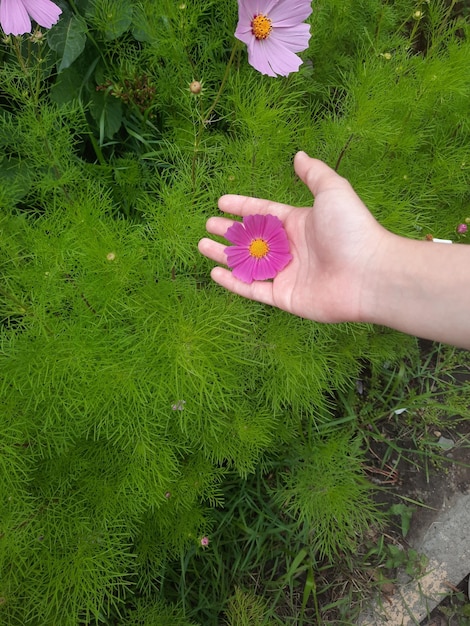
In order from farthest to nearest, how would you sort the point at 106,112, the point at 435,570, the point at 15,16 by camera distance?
the point at 435,570 < the point at 106,112 < the point at 15,16

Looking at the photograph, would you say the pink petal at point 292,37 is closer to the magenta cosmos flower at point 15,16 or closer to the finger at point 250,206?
the finger at point 250,206

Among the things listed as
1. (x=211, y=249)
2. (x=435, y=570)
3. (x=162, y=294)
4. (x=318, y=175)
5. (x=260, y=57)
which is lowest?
(x=435, y=570)

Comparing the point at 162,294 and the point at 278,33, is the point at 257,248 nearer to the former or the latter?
the point at 162,294

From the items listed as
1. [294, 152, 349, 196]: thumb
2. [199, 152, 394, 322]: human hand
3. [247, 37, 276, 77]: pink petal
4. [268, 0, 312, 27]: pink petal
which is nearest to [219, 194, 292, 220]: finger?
[199, 152, 394, 322]: human hand

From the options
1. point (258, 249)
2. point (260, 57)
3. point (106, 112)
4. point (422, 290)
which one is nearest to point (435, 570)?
point (422, 290)

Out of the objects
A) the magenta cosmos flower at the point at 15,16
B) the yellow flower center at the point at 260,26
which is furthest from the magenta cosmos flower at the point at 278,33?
the magenta cosmos flower at the point at 15,16

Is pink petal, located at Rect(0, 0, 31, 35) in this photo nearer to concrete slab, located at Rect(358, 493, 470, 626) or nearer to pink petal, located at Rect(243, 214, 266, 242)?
pink petal, located at Rect(243, 214, 266, 242)

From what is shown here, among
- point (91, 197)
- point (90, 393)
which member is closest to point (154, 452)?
point (90, 393)
